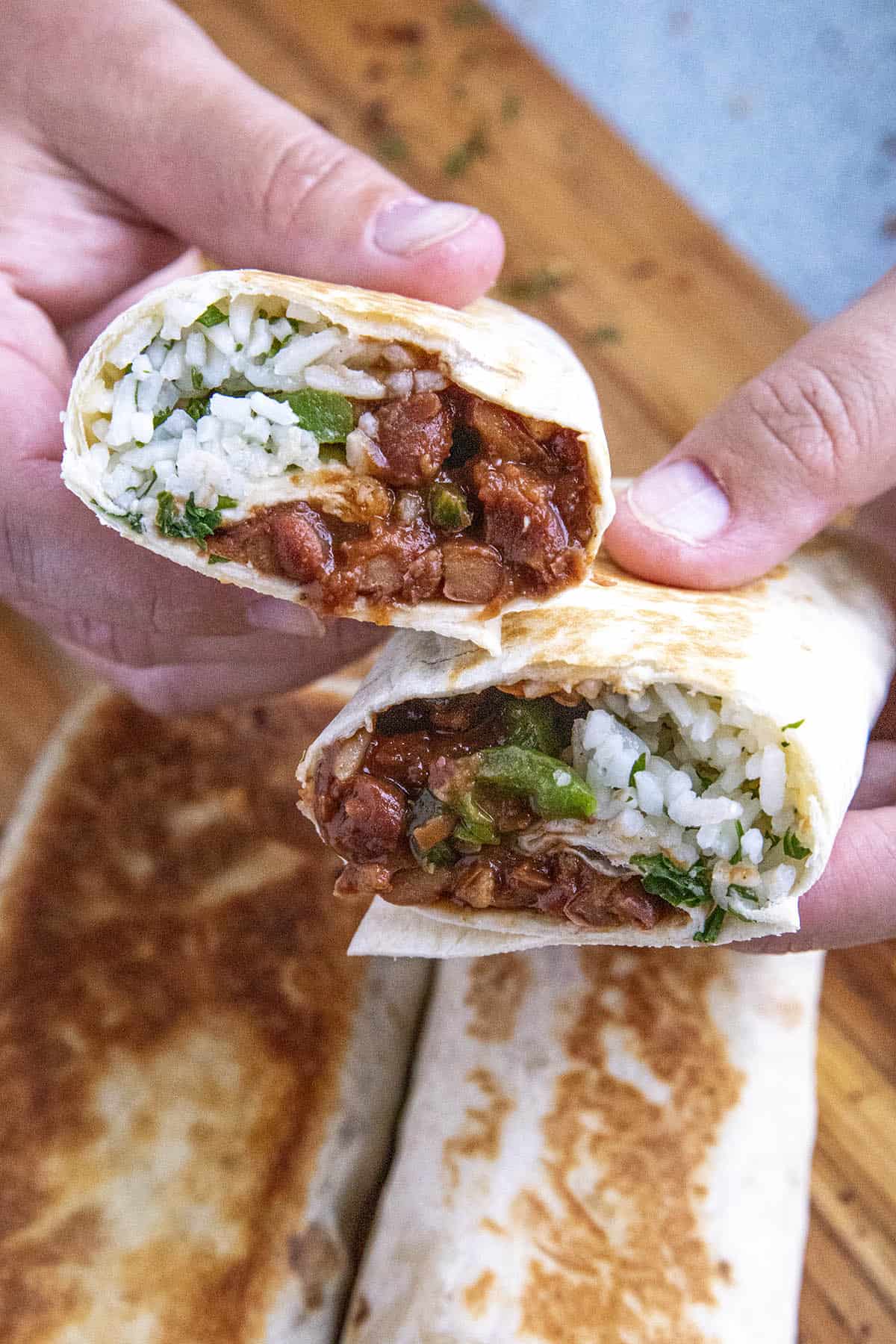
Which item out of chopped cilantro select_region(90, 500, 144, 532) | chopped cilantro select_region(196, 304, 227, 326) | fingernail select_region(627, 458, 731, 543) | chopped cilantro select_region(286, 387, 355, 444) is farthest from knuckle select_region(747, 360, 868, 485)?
chopped cilantro select_region(90, 500, 144, 532)

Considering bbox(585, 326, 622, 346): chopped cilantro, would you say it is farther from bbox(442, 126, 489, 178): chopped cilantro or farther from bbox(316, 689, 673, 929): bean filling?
bbox(316, 689, 673, 929): bean filling

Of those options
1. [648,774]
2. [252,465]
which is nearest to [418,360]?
[252,465]

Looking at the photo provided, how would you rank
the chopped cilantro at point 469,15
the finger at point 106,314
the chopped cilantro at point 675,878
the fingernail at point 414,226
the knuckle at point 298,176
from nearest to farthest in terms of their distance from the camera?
the chopped cilantro at point 675,878, the fingernail at point 414,226, the knuckle at point 298,176, the finger at point 106,314, the chopped cilantro at point 469,15

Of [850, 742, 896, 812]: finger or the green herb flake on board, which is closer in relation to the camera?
[850, 742, 896, 812]: finger

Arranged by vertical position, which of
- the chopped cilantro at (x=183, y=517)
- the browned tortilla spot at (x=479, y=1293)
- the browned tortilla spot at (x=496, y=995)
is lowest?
the browned tortilla spot at (x=479, y=1293)

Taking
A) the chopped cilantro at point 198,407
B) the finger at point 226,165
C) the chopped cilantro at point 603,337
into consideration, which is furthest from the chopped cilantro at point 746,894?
the chopped cilantro at point 603,337

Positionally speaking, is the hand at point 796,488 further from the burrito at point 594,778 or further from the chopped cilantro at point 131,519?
the chopped cilantro at point 131,519

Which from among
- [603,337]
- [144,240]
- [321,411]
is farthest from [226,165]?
[603,337]

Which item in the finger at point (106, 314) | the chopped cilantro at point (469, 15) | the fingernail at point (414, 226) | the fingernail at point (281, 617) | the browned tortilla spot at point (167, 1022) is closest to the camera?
the fingernail at point (281, 617)
